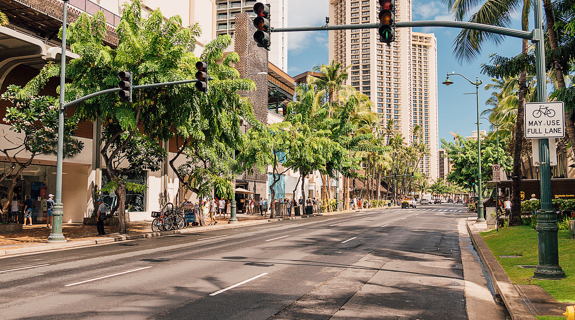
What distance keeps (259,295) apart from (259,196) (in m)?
42.8

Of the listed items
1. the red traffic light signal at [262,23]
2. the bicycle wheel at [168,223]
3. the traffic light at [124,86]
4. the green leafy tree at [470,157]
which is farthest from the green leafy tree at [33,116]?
the green leafy tree at [470,157]

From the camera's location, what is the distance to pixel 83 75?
65.3 ft

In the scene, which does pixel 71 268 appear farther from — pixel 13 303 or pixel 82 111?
pixel 82 111

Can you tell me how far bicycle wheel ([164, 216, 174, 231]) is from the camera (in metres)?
24.5

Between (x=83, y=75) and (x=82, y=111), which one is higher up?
(x=83, y=75)

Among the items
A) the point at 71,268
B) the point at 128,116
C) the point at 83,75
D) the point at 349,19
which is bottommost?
the point at 71,268

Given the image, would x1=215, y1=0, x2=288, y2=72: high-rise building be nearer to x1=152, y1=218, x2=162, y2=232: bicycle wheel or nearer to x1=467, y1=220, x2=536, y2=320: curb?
x1=152, y1=218, x2=162, y2=232: bicycle wheel

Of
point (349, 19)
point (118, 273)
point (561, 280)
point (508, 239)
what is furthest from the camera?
point (349, 19)

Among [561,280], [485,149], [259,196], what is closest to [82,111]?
[561,280]

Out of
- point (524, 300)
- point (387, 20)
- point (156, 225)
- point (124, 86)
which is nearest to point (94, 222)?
point (156, 225)

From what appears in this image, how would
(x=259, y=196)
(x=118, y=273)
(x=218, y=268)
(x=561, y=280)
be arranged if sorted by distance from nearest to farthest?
(x=561, y=280)
(x=118, y=273)
(x=218, y=268)
(x=259, y=196)

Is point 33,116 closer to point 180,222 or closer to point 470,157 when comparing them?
point 180,222

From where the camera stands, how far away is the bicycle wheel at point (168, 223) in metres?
24.5

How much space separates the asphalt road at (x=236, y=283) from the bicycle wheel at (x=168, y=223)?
27.3ft
